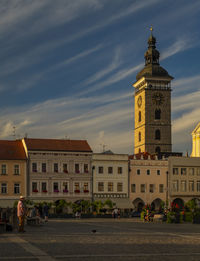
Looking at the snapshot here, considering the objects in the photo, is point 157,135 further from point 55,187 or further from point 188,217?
point 188,217

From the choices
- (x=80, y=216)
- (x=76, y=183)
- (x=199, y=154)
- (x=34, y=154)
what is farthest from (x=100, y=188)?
(x=199, y=154)

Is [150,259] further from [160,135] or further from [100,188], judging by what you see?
[160,135]

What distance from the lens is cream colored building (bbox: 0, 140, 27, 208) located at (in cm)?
7425

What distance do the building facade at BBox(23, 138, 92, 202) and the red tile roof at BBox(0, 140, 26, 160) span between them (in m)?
1.03

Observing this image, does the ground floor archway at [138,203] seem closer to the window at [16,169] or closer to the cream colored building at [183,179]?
the cream colored building at [183,179]

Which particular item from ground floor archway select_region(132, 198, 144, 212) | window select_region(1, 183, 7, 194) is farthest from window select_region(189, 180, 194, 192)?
window select_region(1, 183, 7, 194)

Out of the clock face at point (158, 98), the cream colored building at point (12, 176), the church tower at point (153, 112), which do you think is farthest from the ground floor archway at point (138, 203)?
the clock face at point (158, 98)

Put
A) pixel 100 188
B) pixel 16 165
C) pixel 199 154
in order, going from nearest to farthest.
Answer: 1. pixel 16 165
2. pixel 100 188
3. pixel 199 154

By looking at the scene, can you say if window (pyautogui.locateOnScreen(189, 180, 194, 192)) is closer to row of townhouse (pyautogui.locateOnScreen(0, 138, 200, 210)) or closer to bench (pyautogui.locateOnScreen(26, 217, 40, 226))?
row of townhouse (pyautogui.locateOnScreen(0, 138, 200, 210))

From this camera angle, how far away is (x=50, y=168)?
254 ft

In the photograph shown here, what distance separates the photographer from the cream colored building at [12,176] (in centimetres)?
7425

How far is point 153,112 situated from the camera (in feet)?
391

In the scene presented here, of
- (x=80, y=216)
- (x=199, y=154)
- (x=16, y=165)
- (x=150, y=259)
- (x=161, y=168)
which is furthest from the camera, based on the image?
(x=199, y=154)

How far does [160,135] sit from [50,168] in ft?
148
